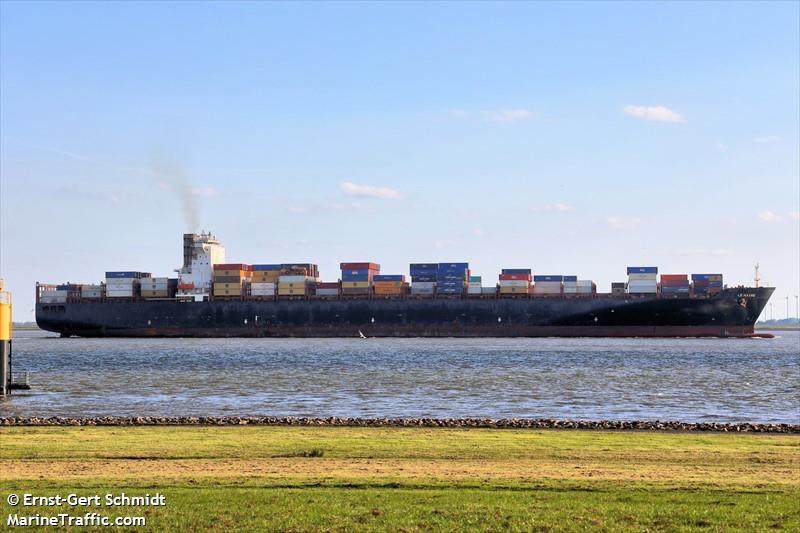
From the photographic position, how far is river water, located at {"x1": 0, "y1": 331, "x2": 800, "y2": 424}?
1172 inches

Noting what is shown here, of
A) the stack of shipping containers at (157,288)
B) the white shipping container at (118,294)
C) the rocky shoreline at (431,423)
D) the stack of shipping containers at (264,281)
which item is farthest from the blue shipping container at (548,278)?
the rocky shoreline at (431,423)

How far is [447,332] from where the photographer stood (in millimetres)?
99812

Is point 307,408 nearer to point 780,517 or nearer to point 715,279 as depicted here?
point 780,517

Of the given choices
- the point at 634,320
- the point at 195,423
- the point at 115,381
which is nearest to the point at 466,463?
the point at 195,423

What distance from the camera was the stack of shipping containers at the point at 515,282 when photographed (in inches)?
3831

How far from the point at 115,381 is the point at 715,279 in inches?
2726

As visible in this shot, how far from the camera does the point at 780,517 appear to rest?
455 inches

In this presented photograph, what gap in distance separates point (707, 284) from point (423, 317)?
29.5m

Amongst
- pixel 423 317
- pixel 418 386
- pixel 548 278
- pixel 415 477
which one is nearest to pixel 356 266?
pixel 423 317

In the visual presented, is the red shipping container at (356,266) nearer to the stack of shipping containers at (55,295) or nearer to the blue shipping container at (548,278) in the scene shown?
the blue shipping container at (548,278)

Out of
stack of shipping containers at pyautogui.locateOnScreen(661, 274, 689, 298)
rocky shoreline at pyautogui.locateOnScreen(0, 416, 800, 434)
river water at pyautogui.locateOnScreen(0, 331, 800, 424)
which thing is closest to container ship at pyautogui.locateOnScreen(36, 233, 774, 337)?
stack of shipping containers at pyautogui.locateOnScreen(661, 274, 689, 298)

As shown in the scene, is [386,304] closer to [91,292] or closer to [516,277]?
[516,277]

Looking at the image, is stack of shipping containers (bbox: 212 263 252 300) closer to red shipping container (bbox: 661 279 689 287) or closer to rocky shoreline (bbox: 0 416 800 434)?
red shipping container (bbox: 661 279 689 287)

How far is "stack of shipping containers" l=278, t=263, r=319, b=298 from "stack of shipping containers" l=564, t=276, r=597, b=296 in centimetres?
2831
